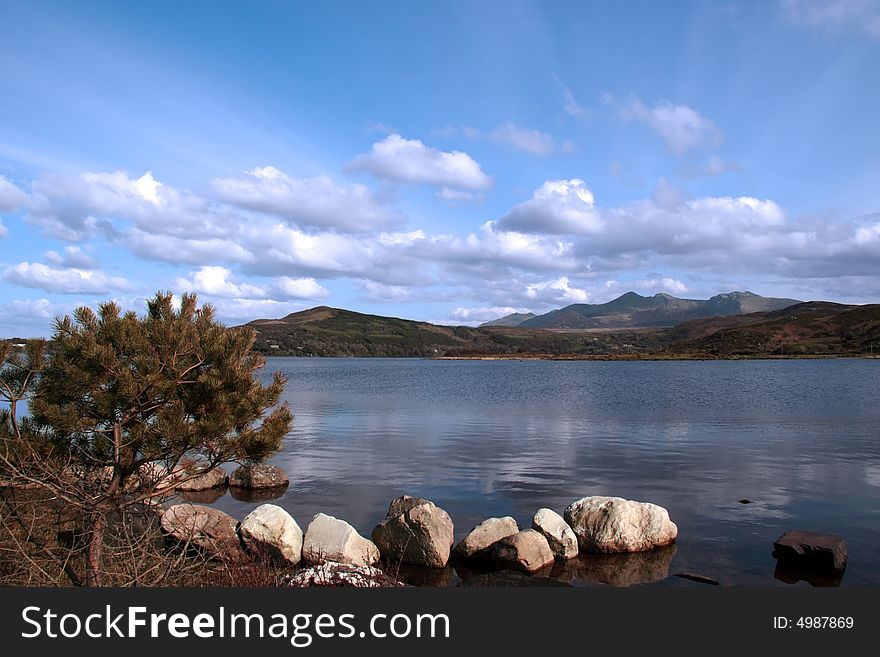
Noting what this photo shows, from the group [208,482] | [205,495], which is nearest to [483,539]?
[205,495]

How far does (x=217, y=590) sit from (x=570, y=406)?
50.7 m

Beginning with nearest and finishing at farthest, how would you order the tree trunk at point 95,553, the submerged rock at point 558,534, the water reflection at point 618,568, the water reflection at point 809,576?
1. the tree trunk at point 95,553
2. the water reflection at point 809,576
3. the water reflection at point 618,568
4. the submerged rock at point 558,534

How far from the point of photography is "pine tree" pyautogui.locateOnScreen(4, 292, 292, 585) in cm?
974

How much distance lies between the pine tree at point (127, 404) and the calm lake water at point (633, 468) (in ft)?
25.2

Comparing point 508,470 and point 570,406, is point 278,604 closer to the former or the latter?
point 508,470

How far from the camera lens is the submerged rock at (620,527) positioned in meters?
16.5

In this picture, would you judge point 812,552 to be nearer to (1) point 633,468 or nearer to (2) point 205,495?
(1) point 633,468

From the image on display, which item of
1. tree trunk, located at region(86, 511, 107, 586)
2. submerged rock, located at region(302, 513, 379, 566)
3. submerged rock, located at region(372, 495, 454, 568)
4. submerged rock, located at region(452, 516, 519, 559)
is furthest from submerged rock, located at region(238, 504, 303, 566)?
tree trunk, located at region(86, 511, 107, 586)

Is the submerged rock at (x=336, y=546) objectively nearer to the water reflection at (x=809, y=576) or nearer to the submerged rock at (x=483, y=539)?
the submerged rock at (x=483, y=539)

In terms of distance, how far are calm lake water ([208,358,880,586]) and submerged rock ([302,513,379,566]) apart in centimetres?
205

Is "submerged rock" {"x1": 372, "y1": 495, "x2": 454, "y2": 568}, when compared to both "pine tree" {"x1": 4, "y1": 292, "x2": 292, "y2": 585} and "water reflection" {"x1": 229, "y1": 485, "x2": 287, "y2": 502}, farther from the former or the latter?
"water reflection" {"x1": 229, "y1": 485, "x2": 287, "y2": 502}

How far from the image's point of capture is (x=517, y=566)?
1515 cm

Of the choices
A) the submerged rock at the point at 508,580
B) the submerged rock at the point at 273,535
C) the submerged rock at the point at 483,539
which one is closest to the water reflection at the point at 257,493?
the submerged rock at the point at 273,535

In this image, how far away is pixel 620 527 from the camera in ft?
54.7
